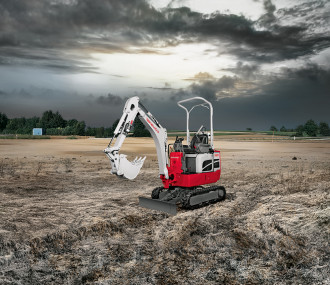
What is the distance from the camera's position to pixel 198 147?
33.0 ft

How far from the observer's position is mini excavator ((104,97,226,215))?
872 centimetres

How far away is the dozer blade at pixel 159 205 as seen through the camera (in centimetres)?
898

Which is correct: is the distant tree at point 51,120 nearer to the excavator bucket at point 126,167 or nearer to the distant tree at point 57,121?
the distant tree at point 57,121

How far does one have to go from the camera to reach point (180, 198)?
383 inches

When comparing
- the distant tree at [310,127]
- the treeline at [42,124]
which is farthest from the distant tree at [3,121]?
the distant tree at [310,127]

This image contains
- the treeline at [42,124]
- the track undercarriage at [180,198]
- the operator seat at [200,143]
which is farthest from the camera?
the treeline at [42,124]

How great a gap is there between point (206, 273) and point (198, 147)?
5118 millimetres

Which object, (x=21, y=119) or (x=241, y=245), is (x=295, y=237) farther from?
(x=21, y=119)

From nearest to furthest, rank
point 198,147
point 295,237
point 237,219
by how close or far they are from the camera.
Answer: point 295,237 < point 237,219 < point 198,147

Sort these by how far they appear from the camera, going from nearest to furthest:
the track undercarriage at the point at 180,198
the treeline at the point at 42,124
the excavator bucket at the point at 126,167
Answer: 1. the excavator bucket at the point at 126,167
2. the track undercarriage at the point at 180,198
3. the treeline at the point at 42,124

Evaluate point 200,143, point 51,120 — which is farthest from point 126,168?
point 51,120

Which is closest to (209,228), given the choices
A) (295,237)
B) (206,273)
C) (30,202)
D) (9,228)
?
(295,237)

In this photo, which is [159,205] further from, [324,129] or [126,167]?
[324,129]

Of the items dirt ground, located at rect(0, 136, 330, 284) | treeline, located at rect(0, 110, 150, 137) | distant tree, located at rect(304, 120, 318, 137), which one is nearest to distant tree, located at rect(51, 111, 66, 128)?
treeline, located at rect(0, 110, 150, 137)
